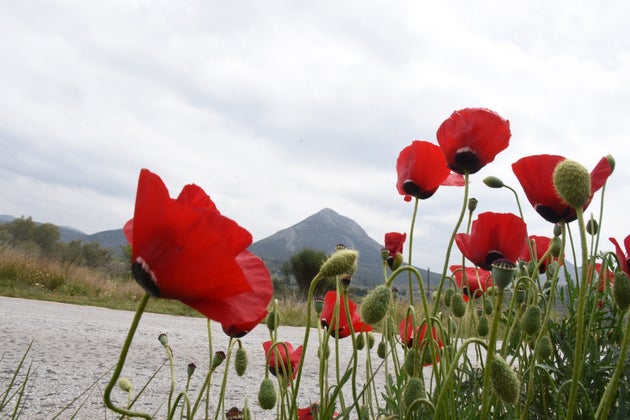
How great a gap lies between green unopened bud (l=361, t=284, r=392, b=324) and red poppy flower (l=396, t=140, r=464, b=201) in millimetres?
563

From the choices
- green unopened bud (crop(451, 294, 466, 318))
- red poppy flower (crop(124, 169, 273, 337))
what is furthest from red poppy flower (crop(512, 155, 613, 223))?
red poppy flower (crop(124, 169, 273, 337))

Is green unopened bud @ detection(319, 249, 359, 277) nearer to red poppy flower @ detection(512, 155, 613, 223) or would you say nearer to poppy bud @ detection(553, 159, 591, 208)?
poppy bud @ detection(553, 159, 591, 208)

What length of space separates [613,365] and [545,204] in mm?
399

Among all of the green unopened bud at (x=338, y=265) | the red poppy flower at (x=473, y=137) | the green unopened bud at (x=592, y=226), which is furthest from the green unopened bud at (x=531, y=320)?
the green unopened bud at (x=592, y=226)

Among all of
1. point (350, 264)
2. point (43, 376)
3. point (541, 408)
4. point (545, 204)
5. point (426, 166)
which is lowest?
point (43, 376)

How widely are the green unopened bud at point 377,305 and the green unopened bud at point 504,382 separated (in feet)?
0.57

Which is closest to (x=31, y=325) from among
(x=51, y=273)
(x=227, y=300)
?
(x=227, y=300)

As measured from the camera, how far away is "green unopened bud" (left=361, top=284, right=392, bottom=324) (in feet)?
2.56

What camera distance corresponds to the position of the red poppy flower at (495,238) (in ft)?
3.36

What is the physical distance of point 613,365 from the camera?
109 centimetres

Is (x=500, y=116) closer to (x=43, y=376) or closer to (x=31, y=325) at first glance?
(x=43, y=376)

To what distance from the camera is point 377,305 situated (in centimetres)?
78

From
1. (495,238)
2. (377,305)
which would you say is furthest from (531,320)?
(377,305)

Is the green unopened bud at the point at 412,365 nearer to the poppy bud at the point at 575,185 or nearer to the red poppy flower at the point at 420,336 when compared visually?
the red poppy flower at the point at 420,336
